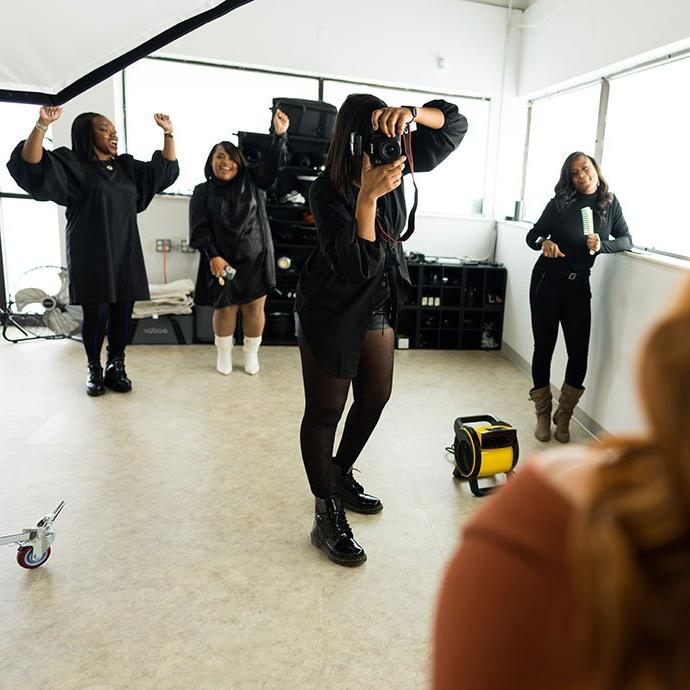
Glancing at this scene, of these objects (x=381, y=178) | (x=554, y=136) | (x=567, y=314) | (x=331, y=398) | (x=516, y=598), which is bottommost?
(x=331, y=398)

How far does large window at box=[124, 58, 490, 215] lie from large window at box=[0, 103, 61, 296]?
885 millimetres

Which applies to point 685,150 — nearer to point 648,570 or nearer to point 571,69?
point 571,69

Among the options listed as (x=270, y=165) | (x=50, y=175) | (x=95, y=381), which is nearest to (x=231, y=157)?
(x=270, y=165)

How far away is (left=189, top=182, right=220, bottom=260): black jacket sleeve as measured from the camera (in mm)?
4027

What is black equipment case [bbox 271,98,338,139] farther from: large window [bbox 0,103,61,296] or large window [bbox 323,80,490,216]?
large window [bbox 0,103,61,296]

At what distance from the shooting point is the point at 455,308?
5.13m

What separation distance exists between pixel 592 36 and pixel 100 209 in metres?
3.11

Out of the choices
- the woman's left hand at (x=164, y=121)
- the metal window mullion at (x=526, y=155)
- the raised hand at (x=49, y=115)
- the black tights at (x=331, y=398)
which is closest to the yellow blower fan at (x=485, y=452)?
the black tights at (x=331, y=398)

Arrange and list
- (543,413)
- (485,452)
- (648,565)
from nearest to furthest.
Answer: (648,565), (485,452), (543,413)

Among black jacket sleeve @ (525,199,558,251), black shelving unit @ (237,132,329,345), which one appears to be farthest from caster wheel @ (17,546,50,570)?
black shelving unit @ (237,132,329,345)

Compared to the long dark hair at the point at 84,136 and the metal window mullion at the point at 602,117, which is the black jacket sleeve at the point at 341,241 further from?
the metal window mullion at the point at 602,117

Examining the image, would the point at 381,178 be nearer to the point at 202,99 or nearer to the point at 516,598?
the point at 516,598

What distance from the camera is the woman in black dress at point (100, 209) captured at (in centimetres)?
327

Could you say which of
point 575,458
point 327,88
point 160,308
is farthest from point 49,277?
A: point 575,458
